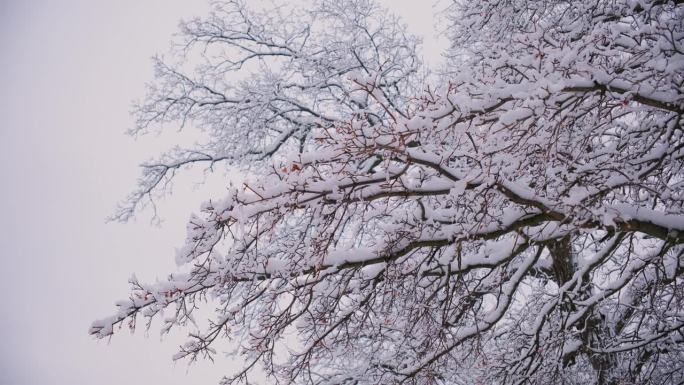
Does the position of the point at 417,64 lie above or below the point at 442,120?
above

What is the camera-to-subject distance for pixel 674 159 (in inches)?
130

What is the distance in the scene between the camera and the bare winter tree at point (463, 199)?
3014 mm

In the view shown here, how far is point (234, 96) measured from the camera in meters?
6.77

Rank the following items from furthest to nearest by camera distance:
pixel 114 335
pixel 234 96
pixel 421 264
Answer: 1. pixel 234 96
2. pixel 421 264
3. pixel 114 335

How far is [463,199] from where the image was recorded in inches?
152

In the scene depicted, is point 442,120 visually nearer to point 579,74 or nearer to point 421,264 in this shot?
point 579,74

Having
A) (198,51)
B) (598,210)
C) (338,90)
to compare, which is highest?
(198,51)

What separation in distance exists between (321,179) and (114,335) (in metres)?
1.94

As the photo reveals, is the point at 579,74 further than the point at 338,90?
No

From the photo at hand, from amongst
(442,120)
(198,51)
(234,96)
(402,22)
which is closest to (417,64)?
Answer: (402,22)

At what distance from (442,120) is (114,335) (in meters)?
2.73

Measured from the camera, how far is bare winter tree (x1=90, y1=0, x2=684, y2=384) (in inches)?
119

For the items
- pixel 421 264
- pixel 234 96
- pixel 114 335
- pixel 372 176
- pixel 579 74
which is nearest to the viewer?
pixel 579 74

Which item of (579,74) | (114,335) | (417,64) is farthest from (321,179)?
(417,64)
